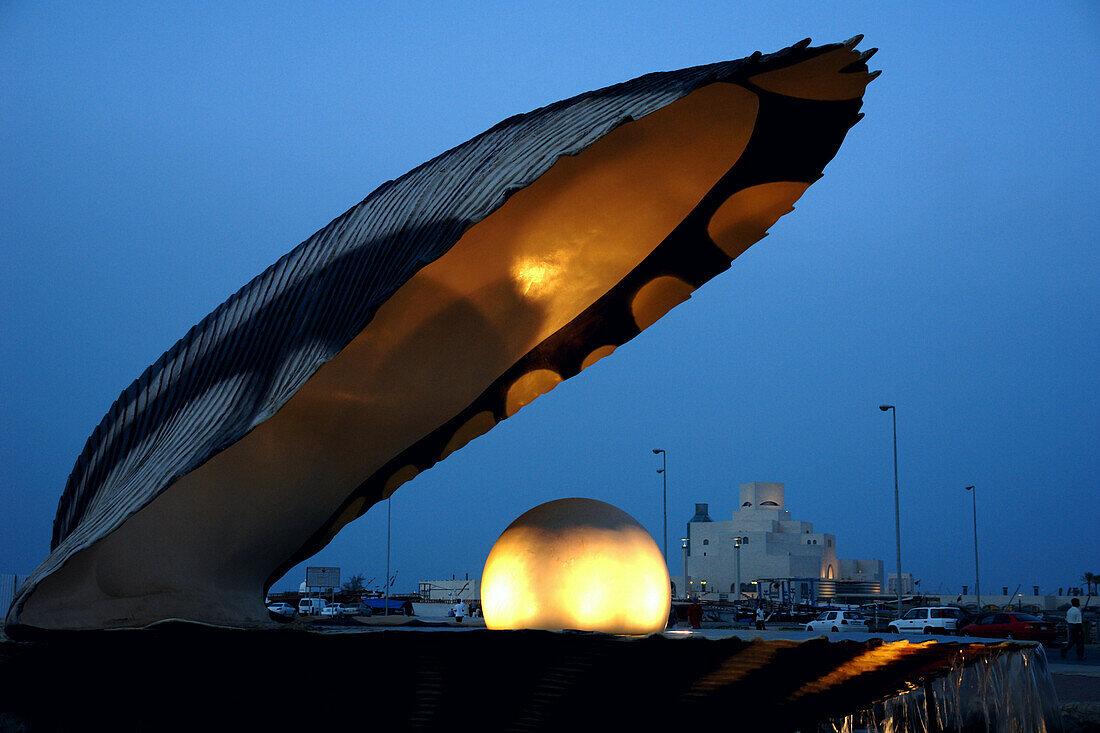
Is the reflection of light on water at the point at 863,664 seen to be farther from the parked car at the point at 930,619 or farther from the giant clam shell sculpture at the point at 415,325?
the parked car at the point at 930,619

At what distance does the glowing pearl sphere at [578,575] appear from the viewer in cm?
973

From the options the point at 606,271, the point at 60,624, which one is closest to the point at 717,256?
the point at 606,271

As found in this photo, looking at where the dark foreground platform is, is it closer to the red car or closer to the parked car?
the red car

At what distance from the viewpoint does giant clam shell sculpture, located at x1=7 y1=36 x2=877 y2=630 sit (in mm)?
9758

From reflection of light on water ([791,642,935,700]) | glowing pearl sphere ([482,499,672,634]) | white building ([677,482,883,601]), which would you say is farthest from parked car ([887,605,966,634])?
white building ([677,482,883,601])

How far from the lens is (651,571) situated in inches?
399

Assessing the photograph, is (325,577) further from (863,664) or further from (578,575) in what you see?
(863,664)

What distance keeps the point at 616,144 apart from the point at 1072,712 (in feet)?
33.6

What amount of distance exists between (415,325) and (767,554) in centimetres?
8983

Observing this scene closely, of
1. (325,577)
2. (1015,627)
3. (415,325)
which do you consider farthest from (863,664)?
(325,577)

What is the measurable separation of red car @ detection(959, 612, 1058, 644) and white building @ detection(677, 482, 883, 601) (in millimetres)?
61206

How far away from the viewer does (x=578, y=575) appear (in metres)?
9.75

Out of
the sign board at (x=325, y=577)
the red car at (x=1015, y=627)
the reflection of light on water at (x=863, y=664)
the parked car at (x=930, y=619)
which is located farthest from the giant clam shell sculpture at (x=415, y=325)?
the parked car at (x=930, y=619)

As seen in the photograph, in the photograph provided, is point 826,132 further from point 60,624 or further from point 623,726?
point 60,624
